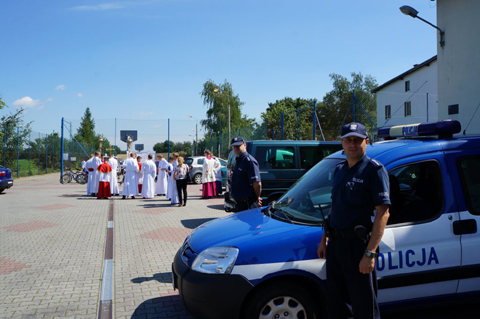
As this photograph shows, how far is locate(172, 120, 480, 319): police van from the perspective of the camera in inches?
129

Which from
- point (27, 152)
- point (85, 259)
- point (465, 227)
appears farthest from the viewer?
point (27, 152)

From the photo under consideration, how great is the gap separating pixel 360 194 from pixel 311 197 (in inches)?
47.6

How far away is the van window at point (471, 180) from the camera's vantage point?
12.0 ft

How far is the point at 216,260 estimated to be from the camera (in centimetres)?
344

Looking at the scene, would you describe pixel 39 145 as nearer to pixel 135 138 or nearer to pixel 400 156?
pixel 135 138

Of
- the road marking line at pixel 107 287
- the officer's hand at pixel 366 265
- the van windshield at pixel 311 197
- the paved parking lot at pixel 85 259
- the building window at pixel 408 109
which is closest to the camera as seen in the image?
the officer's hand at pixel 366 265

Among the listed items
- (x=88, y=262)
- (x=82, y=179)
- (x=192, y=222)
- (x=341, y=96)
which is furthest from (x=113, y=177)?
(x=341, y=96)

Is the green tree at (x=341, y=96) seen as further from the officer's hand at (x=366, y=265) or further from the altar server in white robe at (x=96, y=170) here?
the officer's hand at (x=366, y=265)

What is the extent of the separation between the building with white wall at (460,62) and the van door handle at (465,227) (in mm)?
8965

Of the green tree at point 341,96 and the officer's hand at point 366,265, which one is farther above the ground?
the green tree at point 341,96

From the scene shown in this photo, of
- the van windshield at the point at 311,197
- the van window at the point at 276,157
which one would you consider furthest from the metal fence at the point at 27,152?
the van windshield at the point at 311,197

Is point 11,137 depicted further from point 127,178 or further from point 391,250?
point 391,250

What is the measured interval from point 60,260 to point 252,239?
4374 millimetres

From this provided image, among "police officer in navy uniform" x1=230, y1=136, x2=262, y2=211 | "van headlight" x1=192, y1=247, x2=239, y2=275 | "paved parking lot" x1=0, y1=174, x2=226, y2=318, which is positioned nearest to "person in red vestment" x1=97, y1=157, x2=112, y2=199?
"paved parking lot" x1=0, y1=174, x2=226, y2=318
